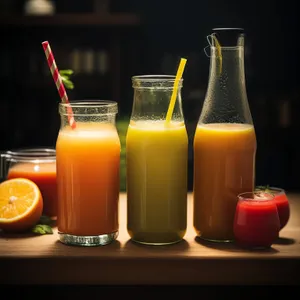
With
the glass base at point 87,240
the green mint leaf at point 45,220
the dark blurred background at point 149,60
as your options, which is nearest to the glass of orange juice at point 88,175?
the glass base at point 87,240

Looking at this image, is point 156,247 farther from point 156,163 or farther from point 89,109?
point 89,109

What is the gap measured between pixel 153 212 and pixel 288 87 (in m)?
2.54

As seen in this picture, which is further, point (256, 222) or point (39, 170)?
point (39, 170)

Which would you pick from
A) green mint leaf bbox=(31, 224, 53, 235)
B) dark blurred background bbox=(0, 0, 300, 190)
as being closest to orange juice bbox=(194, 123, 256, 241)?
green mint leaf bbox=(31, 224, 53, 235)

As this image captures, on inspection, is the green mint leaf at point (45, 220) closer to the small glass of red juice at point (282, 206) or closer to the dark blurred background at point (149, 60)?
the small glass of red juice at point (282, 206)

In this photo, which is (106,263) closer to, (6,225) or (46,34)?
(6,225)

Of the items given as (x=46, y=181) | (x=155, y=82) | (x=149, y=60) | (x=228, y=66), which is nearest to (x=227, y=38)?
(x=228, y=66)

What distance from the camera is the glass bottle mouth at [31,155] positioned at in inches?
60.2

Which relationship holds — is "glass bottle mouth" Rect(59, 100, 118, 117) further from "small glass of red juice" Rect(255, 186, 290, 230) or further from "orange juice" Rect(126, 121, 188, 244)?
"small glass of red juice" Rect(255, 186, 290, 230)

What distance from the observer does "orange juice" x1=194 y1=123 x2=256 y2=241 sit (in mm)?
1286

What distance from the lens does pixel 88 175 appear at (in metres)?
1.26

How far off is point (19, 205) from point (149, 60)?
2.34m

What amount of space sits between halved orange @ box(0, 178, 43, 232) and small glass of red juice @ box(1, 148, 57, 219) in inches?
2.6

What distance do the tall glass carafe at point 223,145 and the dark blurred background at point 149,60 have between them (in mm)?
2155
